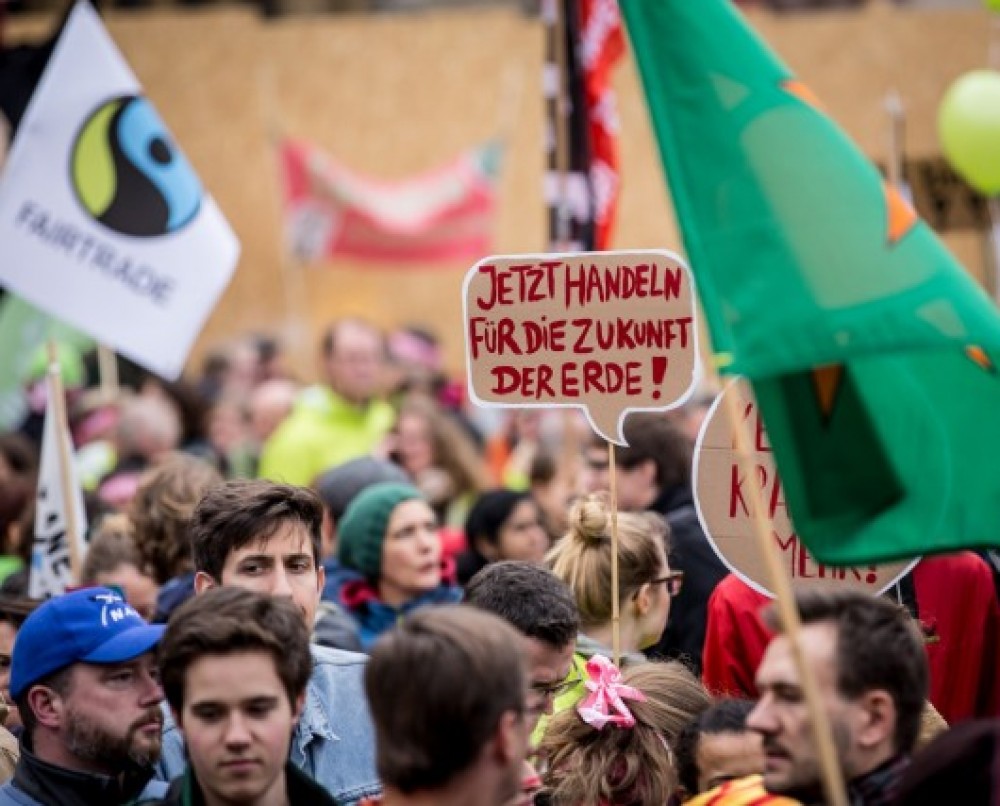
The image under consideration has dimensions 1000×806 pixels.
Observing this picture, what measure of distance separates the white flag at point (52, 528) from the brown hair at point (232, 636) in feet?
9.35

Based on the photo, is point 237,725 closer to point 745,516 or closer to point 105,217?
point 745,516

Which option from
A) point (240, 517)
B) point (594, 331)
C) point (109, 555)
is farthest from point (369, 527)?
point (240, 517)

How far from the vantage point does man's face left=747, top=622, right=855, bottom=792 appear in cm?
376

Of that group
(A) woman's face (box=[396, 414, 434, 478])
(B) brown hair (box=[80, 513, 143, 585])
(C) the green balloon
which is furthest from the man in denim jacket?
(C) the green balloon

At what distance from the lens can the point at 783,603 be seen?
3.61m

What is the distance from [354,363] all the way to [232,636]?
699 cm

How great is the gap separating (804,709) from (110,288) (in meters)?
4.34

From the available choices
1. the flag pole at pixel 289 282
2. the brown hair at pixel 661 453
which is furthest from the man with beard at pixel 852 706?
the flag pole at pixel 289 282

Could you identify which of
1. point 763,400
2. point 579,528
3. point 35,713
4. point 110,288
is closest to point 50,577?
point 110,288

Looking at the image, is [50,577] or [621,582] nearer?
[621,582]

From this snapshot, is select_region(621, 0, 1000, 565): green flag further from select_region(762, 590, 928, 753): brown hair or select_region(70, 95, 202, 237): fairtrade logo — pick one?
select_region(70, 95, 202, 237): fairtrade logo

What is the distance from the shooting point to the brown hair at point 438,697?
141 inches

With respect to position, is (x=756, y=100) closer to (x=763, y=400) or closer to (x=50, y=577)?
(x=763, y=400)

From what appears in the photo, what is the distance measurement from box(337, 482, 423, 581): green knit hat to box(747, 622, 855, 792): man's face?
338 cm
